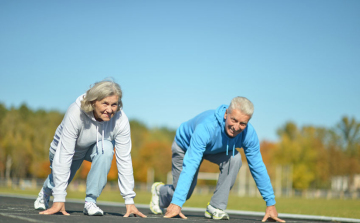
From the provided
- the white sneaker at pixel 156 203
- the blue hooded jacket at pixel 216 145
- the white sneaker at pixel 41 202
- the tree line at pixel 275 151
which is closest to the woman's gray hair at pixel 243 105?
the blue hooded jacket at pixel 216 145

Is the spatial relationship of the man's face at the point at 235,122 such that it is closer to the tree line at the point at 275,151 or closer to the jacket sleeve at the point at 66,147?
the jacket sleeve at the point at 66,147

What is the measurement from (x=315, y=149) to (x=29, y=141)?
44.7 metres

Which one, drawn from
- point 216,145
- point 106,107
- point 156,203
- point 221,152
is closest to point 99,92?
point 106,107

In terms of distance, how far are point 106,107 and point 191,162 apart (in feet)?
4.02

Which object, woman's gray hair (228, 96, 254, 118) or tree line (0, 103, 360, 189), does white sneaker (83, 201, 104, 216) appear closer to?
woman's gray hair (228, 96, 254, 118)

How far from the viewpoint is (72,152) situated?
4.94 metres

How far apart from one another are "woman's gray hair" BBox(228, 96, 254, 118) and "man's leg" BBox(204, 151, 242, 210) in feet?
3.40

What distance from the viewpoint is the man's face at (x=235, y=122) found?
4895 millimetres

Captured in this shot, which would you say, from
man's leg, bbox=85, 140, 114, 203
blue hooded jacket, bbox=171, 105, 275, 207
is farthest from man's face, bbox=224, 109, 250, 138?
man's leg, bbox=85, 140, 114, 203

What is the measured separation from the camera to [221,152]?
5848 mm

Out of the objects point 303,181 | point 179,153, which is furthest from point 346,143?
point 179,153

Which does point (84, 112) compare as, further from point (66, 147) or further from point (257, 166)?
point (257, 166)

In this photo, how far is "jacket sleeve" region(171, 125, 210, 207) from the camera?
4.94m

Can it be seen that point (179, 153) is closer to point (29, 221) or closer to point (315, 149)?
point (29, 221)
